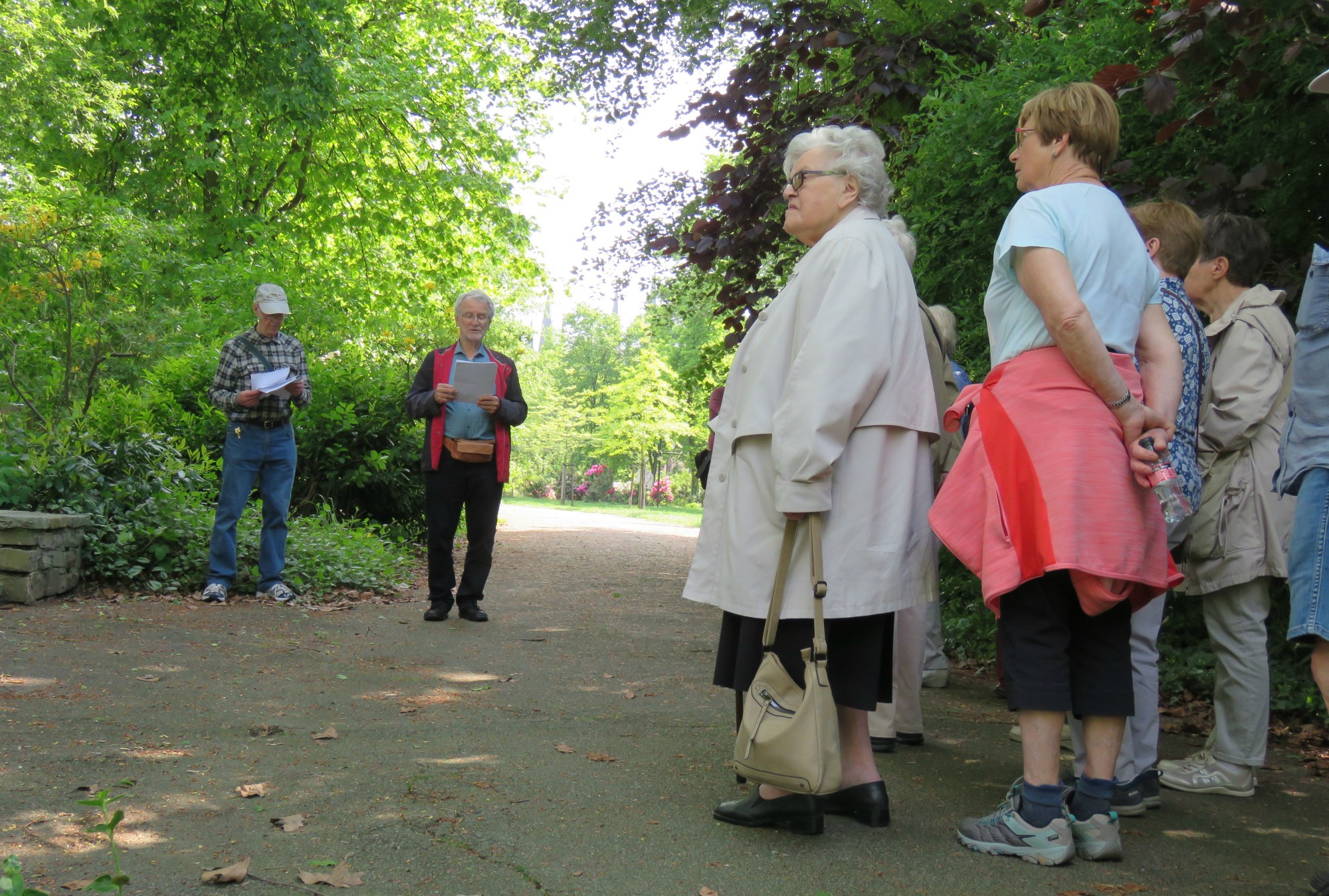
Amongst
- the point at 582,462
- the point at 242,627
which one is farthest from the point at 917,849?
the point at 582,462

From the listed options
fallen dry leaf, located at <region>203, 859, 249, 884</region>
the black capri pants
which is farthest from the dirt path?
the black capri pants

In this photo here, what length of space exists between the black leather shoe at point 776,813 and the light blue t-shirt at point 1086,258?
1.47 meters

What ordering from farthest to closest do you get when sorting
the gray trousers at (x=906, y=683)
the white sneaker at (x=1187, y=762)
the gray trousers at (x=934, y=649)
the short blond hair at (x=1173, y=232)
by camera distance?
1. the gray trousers at (x=934, y=649)
2. the gray trousers at (x=906, y=683)
3. the white sneaker at (x=1187, y=762)
4. the short blond hair at (x=1173, y=232)

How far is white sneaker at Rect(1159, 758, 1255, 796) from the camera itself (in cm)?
392

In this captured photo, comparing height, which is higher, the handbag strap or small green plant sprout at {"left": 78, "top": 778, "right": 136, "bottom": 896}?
the handbag strap

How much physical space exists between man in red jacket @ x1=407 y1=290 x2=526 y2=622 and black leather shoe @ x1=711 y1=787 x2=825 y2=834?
4.16 meters

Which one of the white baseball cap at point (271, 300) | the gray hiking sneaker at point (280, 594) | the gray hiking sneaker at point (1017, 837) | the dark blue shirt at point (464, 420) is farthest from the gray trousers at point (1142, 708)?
the white baseball cap at point (271, 300)

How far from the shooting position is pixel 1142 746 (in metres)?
3.74

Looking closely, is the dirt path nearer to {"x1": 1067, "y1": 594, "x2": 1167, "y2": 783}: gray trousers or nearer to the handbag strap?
{"x1": 1067, "y1": 594, "x2": 1167, "y2": 783}: gray trousers

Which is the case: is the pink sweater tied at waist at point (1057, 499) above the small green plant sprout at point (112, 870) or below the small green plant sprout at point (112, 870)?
above

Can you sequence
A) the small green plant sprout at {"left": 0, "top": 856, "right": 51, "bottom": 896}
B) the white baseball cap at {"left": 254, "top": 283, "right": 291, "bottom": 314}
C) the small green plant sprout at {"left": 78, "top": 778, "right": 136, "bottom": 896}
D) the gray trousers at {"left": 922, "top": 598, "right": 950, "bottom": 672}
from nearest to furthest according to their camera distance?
1. the small green plant sprout at {"left": 0, "top": 856, "right": 51, "bottom": 896}
2. the small green plant sprout at {"left": 78, "top": 778, "right": 136, "bottom": 896}
3. the gray trousers at {"left": 922, "top": 598, "right": 950, "bottom": 672}
4. the white baseball cap at {"left": 254, "top": 283, "right": 291, "bottom": 314}

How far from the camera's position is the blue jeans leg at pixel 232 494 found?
7344 mm

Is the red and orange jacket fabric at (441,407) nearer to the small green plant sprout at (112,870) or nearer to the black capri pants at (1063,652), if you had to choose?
the small green plant sprout at (112,870)

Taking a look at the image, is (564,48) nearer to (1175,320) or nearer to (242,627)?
(242,627)
